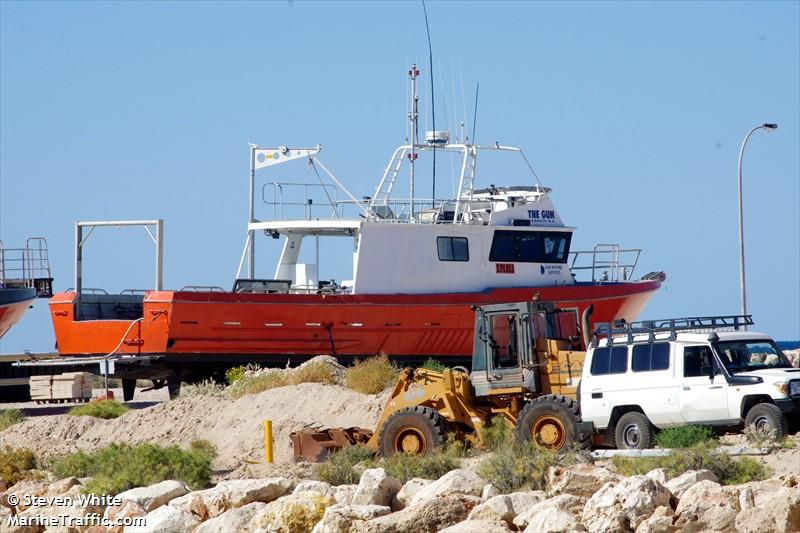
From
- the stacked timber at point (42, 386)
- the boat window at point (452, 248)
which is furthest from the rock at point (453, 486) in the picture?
the stacked timber at point (42, 386)

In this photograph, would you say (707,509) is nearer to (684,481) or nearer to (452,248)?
(684,481)

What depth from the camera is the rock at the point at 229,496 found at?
44.3ft

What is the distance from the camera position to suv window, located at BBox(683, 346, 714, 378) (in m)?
14.7

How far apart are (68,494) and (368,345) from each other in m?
10.9

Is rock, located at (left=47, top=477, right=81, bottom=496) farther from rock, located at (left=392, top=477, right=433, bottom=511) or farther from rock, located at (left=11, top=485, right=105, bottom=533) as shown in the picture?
rock, located at (left=392, top=477, right=433, bottom=511)

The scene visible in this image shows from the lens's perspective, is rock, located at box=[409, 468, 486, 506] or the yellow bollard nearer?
rock, located at box=[409, 468, 486, 506]

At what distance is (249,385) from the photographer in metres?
22.4

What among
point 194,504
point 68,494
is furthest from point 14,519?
point 194,504

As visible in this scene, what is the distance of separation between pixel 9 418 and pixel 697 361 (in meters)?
13.5

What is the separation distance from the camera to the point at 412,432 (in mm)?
15992

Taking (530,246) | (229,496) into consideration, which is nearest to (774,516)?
(229,496)

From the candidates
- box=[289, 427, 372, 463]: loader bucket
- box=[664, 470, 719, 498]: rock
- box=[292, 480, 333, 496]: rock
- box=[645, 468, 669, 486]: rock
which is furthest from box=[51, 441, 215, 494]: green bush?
box=[664, 470, 719, 498]: rock

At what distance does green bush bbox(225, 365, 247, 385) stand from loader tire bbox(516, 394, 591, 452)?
9.50 metres

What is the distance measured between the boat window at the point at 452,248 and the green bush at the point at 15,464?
10.4 metres
